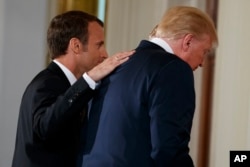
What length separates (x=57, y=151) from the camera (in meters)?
1.53

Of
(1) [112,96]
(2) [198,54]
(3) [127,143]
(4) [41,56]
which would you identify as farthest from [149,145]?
(4) [41,56]

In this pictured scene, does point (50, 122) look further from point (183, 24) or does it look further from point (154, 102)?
point (183, 24)

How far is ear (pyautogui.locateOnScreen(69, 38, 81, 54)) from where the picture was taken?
5.41 ft

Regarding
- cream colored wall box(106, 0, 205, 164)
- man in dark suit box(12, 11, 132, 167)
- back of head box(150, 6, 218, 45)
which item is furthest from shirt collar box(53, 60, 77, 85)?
cream colored wall box(106, 0, 205, 164)

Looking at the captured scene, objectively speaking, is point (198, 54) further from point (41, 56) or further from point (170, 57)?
point (41, 56)

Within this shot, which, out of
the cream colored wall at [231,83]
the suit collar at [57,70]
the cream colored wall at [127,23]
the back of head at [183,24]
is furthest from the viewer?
the cream colored wall at [127,23]

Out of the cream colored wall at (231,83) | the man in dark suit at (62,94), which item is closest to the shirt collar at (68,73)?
the man in dark suit at (62,94)

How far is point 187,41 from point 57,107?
14.9 inches

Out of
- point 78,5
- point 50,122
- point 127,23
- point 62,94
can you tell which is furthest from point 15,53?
point 50,122

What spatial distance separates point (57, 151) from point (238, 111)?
3.14 ft

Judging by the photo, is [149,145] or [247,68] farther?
[247,68]

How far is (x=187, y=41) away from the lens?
1.34 meters

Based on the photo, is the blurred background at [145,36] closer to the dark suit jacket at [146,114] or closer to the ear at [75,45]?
the ear at [75,45]

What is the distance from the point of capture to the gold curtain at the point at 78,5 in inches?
110
